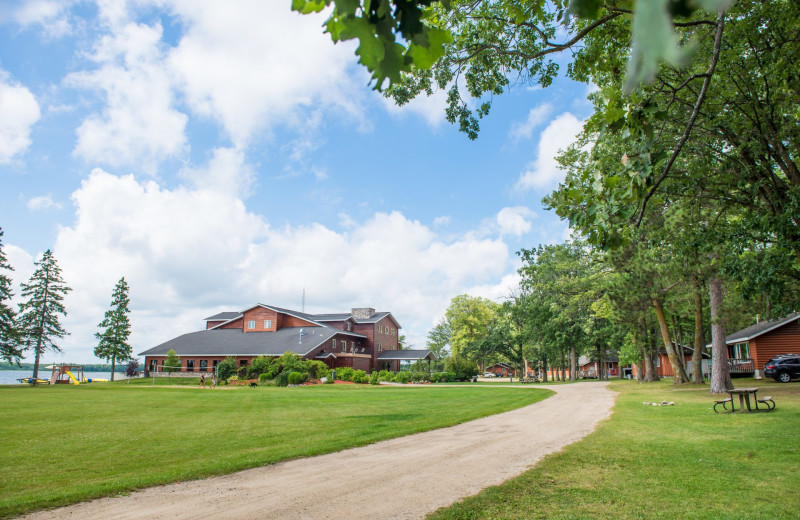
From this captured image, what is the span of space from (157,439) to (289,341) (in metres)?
44.1

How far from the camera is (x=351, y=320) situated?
216 feet

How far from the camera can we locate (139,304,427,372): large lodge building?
54.1 meters

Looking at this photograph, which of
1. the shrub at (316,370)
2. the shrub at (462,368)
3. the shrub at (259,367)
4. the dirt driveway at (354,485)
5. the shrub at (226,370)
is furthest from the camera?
the shrub at (462,368)

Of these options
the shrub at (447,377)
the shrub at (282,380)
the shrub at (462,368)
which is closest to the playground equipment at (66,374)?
the shrub at (282,380)

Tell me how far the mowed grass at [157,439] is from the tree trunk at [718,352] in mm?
11263

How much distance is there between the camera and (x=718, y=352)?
77.4ft

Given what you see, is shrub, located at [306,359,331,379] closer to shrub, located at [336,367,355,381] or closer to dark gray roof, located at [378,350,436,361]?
shrub, located at [336,367,355,381]

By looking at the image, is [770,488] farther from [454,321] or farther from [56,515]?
[454,321]

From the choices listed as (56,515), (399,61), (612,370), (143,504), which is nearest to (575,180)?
(399,61)

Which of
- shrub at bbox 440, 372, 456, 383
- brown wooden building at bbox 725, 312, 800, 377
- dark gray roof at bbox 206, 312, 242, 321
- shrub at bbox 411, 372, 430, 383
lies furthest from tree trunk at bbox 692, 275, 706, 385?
dark gray roof at bbox 206, 312, 242, 321

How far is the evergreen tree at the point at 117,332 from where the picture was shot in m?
66.5

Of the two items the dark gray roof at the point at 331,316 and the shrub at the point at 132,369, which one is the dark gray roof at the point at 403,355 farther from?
the shrub at the point at 132,369

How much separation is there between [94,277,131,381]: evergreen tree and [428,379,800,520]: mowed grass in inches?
2779

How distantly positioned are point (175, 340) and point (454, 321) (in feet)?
129
